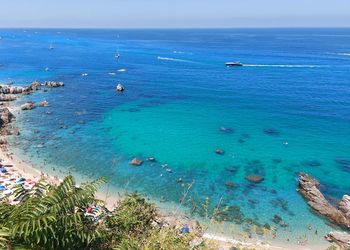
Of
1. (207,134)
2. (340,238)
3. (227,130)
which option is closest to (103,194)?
(207,134)

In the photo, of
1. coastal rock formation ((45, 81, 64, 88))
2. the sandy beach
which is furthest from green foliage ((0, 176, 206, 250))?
coastal rock formation ((45, 81, 64, 88))

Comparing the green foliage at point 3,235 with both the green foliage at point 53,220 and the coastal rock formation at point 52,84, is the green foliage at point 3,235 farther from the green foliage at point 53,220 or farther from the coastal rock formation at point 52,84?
the coastal rock formation at point 52,84

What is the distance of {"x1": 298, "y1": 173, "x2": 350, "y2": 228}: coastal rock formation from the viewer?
3114cm

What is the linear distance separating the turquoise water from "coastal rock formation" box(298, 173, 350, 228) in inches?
44.0

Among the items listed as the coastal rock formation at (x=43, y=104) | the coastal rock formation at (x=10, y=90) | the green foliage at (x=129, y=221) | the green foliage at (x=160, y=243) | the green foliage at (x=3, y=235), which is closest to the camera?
the green foliage at (x=3, y=235)

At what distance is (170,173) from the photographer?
40.4 meters

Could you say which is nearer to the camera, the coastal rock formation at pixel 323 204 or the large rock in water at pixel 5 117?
the coastal rock formation at pixel 323 204

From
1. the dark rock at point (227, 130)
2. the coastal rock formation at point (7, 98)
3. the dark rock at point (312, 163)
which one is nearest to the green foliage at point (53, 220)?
the dark rock at point (312, 163)

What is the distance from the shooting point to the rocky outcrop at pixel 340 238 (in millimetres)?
26995

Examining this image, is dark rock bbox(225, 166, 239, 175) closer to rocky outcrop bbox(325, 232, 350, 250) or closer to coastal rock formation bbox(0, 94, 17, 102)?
rocky outcrop bbox(325, 232, 350, 250)

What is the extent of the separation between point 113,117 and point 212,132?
2101cm

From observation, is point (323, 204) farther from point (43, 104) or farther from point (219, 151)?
point (43, 104)

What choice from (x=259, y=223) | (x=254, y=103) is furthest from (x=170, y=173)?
(x=254, y=103)

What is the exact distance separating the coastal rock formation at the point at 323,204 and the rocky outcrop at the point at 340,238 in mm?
3111
